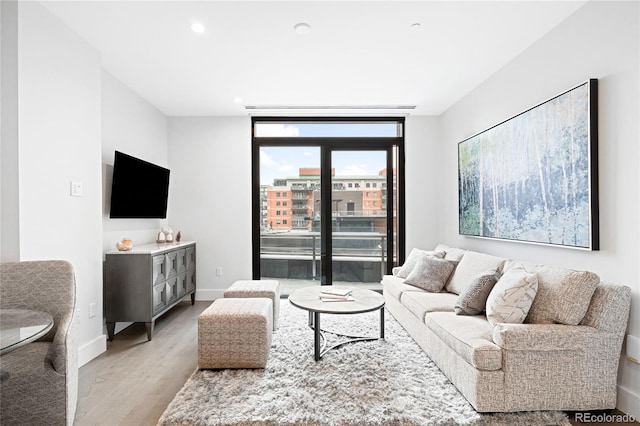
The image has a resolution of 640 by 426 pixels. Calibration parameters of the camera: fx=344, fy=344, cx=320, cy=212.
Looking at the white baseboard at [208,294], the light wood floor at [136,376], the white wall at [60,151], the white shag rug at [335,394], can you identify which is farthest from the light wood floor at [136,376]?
the white baseboard at [208,294]

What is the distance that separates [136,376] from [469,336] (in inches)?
93.5

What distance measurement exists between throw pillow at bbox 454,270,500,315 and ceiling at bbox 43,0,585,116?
1903 mm

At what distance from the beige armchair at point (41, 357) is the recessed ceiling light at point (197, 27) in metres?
1.90

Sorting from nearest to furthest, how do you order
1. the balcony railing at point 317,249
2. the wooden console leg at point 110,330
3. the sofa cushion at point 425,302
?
the sofa cushion at point 425,302, the wooden console leg at point 110,330, the balcony railing at point 317,249

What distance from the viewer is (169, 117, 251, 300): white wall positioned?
4.87m

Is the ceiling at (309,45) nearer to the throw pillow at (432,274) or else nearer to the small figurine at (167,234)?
the small figurine at (167,234)

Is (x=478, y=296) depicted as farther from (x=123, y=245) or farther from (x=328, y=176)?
(x=123, y=245)

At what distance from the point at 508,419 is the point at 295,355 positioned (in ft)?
5.04

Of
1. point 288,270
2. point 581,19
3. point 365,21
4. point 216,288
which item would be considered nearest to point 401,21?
point 365,21

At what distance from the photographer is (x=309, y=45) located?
9.36 ft

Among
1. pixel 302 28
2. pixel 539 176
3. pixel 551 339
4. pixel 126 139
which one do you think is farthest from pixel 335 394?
pixel 126 139

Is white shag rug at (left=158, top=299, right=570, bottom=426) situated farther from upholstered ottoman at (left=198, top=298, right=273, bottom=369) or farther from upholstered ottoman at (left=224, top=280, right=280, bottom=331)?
upholstered ottoman at (left=224, top=280, right=280, bottom=331)

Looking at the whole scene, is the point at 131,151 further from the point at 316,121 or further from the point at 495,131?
the point at 495,131

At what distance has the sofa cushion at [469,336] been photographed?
1.97 metres
